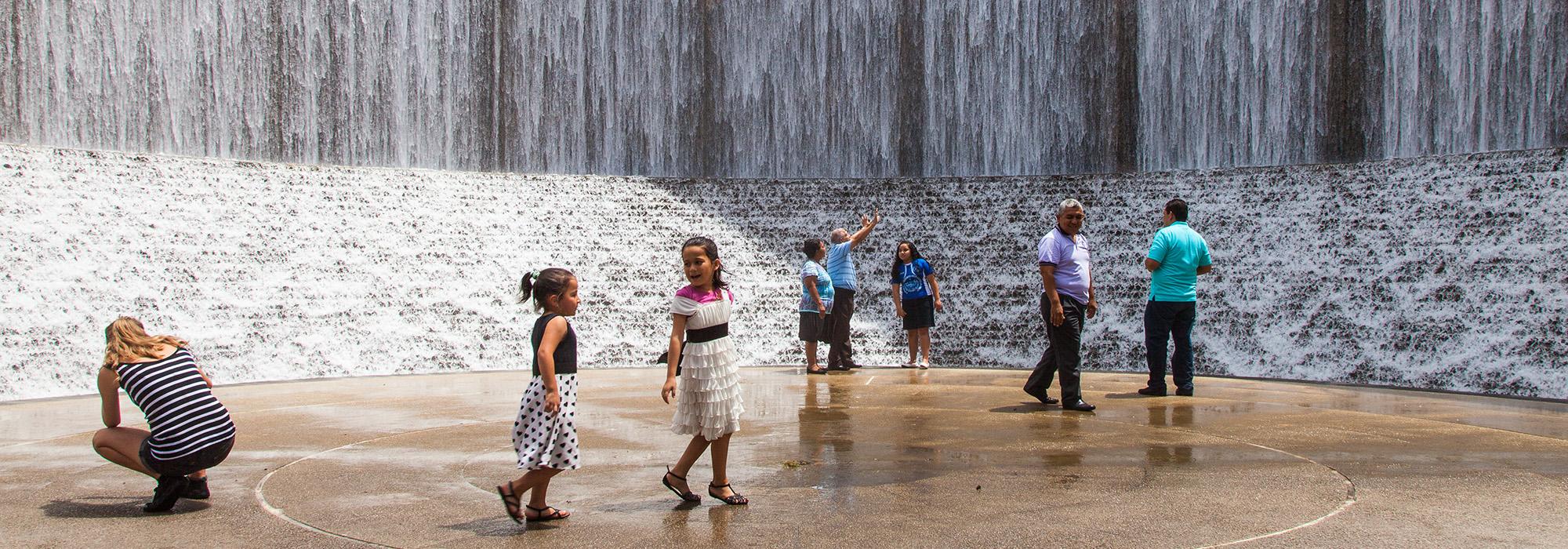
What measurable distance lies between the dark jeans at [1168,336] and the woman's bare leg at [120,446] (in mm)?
6053

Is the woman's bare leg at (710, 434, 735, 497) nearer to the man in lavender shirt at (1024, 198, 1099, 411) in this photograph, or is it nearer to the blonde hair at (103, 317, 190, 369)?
the blonde hair at (103, 317, 190, 369)

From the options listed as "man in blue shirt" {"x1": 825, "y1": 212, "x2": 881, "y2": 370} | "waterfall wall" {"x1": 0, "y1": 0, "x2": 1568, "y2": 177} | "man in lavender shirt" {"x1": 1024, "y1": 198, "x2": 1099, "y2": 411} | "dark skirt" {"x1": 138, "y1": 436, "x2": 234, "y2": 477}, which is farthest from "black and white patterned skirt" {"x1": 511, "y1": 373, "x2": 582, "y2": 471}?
"waterfall wall" {"x1": 0, "y1": 0, "x2": 1568, "y2": 177}

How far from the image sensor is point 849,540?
3.34 metres

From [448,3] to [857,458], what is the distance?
43.4ft

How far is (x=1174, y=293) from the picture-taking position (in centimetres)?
764

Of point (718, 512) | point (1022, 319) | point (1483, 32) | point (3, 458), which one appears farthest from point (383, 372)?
point (1483, 32)

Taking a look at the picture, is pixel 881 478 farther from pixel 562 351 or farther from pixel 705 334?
pixel 562 351

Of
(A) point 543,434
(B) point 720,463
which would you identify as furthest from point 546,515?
(B) point 720,463

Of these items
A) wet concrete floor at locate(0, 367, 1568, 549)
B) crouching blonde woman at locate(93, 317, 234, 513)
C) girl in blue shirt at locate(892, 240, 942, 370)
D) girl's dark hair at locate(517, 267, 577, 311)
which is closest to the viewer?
wet concrete floor at locate(0, 367, 1568, 549)

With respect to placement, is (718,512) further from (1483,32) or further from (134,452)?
(1483,32)

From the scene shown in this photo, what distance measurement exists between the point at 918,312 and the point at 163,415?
6.91 m

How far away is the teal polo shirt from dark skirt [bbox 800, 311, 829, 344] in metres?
2.98

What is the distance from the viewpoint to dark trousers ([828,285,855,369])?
9594 millimetres

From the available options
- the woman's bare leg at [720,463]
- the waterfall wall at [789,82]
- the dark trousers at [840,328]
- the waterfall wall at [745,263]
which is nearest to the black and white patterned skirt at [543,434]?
the woman's bare leg at [720,463]
